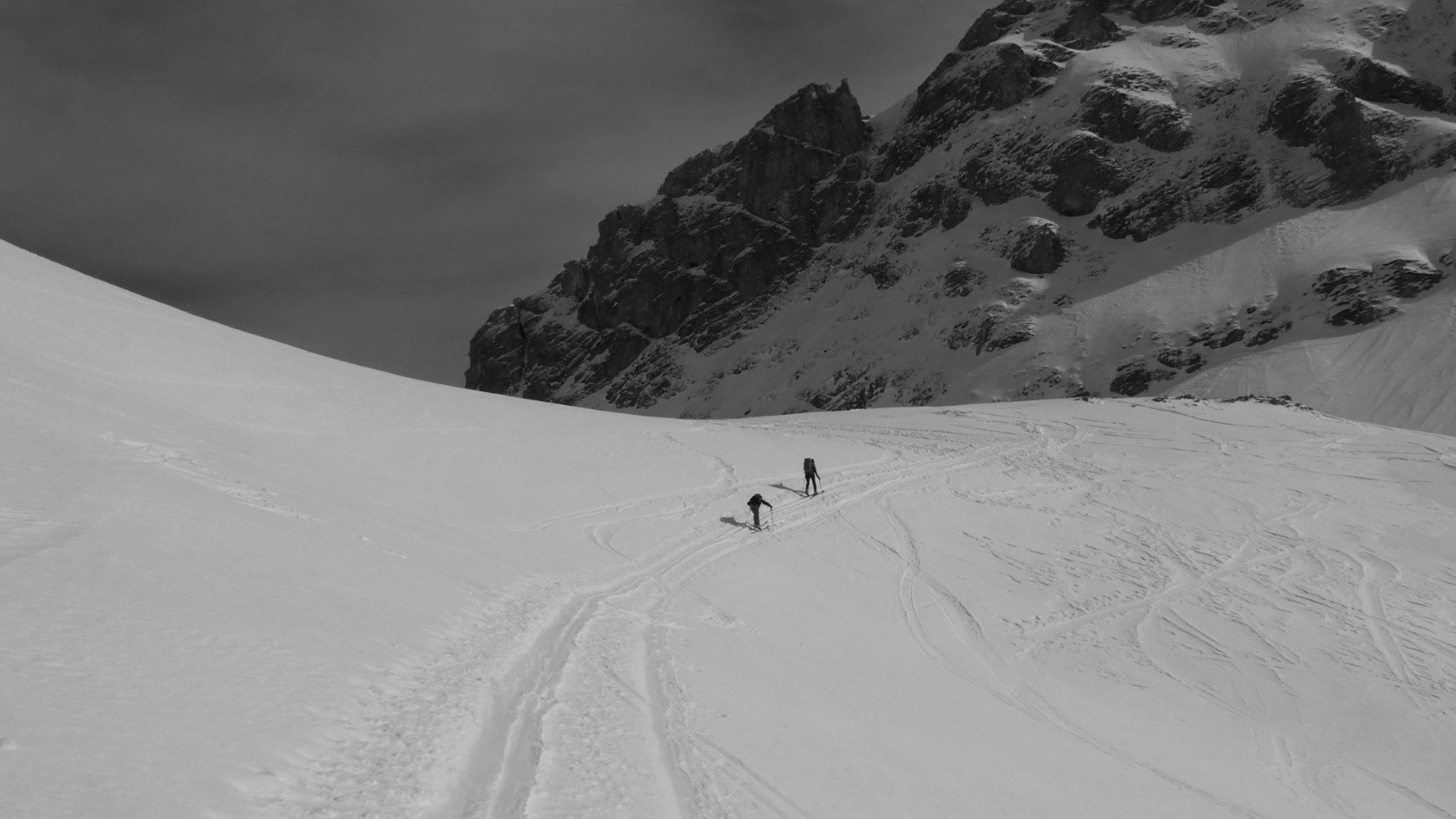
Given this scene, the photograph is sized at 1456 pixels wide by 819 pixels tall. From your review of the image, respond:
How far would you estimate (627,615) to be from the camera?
515 inches

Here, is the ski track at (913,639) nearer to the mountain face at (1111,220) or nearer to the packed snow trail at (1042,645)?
the packed snow trail at (1042,645)

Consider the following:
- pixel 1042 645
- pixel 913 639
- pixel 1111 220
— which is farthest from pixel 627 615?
pixel 1111 220

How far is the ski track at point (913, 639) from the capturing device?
735 cm

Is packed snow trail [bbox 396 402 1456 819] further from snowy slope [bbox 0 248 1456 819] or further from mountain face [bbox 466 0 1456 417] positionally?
mountain face [bbox 466 0 1456 417]

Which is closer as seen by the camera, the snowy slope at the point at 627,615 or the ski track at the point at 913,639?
the snowy slope at the point at 627,615

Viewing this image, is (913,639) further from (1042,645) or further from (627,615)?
(627,615)

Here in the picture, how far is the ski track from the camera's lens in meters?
7.35

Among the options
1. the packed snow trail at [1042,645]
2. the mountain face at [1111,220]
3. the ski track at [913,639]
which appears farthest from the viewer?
the mountain face at [1111,220]

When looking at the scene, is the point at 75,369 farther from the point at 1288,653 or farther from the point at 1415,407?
the point at 1415,407

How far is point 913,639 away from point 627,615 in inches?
211

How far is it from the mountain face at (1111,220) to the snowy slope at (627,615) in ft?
284

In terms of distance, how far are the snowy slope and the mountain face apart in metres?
86.4

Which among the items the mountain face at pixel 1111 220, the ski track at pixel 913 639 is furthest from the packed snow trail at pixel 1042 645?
the mountain face at pixel 1111 220

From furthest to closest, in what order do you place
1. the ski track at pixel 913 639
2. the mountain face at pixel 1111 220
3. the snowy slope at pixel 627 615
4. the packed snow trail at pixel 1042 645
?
the mountain face at pixel 1111 220 → the packed snow trail at pixel 1042 645 → the ski track at pixel 913 639 → the snowy slope at pixel 627 615
